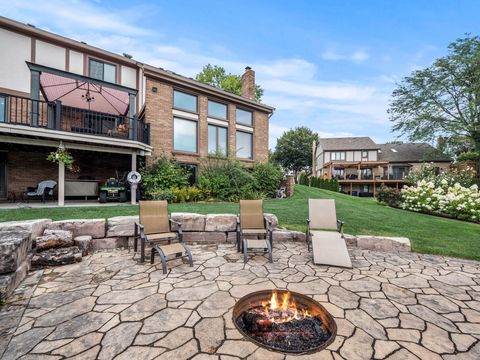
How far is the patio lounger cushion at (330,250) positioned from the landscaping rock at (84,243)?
4.52m

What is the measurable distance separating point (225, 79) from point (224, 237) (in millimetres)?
23211

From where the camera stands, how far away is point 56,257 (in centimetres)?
392

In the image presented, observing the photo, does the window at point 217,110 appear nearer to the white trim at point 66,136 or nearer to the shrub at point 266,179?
the shrub at point 266,179

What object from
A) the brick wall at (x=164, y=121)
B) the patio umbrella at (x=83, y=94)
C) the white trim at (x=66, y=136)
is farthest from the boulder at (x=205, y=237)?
the patio umbrella at (x=83, y=94)

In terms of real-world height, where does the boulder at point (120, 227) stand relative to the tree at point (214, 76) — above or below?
below

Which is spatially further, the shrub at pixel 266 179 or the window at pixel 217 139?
the window at pixel 217 139

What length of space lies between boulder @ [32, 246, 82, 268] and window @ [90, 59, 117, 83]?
11249 millimetres

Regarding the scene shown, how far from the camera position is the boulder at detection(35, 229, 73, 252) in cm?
398

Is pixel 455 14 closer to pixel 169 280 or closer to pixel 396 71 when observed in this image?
pixel 396 71

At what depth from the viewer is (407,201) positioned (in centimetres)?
1152

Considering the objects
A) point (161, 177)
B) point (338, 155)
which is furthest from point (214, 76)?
point (338, 155)

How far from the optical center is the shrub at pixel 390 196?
12488 millimetres

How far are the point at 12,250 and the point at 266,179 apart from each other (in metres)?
11.3

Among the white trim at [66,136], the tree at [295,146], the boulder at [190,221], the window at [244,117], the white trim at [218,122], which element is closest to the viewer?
the boulder at [190,221]
